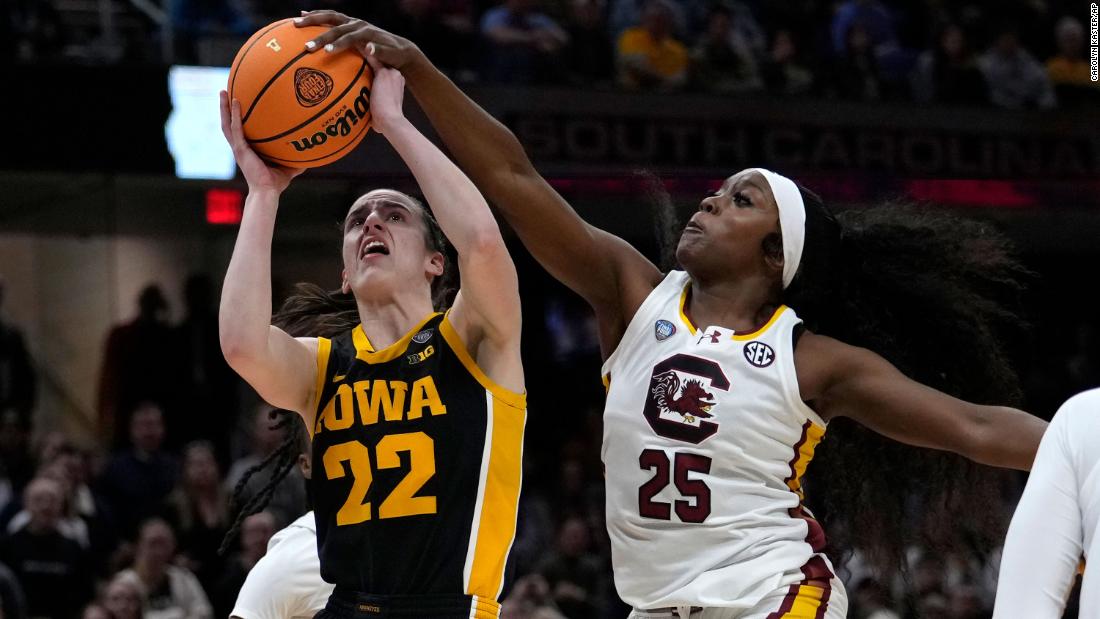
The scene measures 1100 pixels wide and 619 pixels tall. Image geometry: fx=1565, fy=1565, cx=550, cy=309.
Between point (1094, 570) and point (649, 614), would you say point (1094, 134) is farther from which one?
point (1094, 570)

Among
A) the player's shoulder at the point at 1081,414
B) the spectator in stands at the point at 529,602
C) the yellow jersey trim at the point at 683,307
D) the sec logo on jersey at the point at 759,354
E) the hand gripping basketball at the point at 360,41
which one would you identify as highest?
the hand gripping basketball at the point at 360,41

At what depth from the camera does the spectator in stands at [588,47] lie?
38.3 feet

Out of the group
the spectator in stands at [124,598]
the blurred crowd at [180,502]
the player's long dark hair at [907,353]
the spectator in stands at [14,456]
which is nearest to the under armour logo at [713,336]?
the player's long dark hair at [907,353]

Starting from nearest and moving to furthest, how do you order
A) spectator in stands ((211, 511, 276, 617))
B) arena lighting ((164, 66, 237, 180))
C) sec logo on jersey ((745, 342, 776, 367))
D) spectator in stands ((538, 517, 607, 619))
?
sec logo on jersey ((745, 342, 776, 367)) < spectator in stands ((211, 511, 276, 617)) < spectator in stands ((538, 517, 607, 619)) < arena lighting ((164, 66, 237, 180))

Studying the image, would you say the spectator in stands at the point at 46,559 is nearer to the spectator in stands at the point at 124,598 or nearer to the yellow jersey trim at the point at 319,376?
the spectator in stands at the point at 124,598

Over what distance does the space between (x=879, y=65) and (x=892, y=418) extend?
9.07 meters

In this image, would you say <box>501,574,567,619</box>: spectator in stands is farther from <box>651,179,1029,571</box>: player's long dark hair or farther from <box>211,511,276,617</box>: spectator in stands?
<box>651,179,1029,571</box>: player's long dark hair

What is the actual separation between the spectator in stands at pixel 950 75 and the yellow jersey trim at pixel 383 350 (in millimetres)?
9120

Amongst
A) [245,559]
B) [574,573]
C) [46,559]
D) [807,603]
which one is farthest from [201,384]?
[807,603]

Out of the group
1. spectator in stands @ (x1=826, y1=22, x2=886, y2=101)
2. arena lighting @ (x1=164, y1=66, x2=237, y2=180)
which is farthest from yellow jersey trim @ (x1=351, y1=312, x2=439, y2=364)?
spectator in stands @ (x1=826, y1=22, x2=886, y2=101)

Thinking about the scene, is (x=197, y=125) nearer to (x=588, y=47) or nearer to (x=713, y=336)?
(x=588, y=47)

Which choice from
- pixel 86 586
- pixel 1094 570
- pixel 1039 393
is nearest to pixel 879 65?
pixel 1039 393

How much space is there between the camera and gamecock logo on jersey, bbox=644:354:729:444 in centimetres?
407

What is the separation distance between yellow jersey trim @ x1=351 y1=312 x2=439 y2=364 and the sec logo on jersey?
0.84 meters
